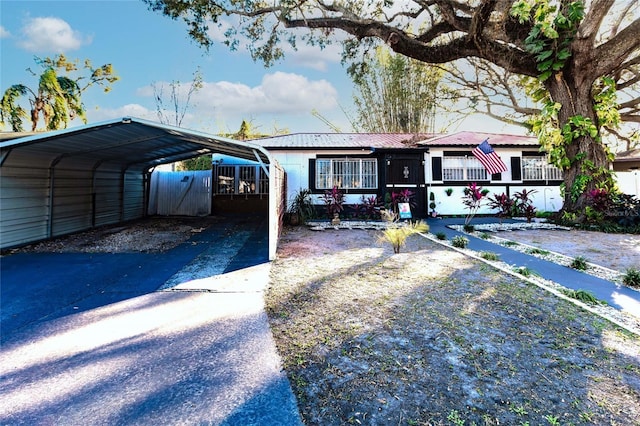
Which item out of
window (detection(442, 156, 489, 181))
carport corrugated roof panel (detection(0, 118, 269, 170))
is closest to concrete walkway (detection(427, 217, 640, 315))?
carport corrugated roof panel (detection(0, 118, 269, 170))

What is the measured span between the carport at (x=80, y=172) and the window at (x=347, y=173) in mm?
4197

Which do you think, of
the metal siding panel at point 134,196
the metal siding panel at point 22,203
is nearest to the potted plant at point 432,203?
the metal siding panel at point 134,196

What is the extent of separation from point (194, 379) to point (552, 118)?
1305 centimetres

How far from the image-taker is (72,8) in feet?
38.7

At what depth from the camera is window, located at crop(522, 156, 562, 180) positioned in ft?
43.9

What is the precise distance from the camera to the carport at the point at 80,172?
6.21 m

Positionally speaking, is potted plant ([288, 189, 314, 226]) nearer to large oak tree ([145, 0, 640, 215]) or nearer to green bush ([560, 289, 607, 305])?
large oak tree ([145, 0, 640, 215])

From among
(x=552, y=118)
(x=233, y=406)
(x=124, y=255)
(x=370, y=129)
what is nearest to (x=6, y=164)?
(x=124, y=255)

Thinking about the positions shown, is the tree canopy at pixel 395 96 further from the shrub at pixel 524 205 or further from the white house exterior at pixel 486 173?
the shrub at pixel 524 205

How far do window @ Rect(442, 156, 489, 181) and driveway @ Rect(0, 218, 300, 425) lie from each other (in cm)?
1052

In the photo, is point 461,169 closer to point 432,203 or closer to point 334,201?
point 432,203

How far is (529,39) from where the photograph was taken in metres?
9.42

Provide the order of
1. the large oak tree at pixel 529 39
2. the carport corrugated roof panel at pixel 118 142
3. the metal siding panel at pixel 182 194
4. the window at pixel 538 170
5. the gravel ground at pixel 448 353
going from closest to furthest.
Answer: the gravel ground at pixel 448 353
the carport corrugated roof panel at pixel 118 142
the large oak tree at pixel 529 39
the window at pixel 538 170
the metal siding panel at pixel 182 194

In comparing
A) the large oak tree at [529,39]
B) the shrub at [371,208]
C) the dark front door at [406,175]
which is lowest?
the shrub at [371,208]
